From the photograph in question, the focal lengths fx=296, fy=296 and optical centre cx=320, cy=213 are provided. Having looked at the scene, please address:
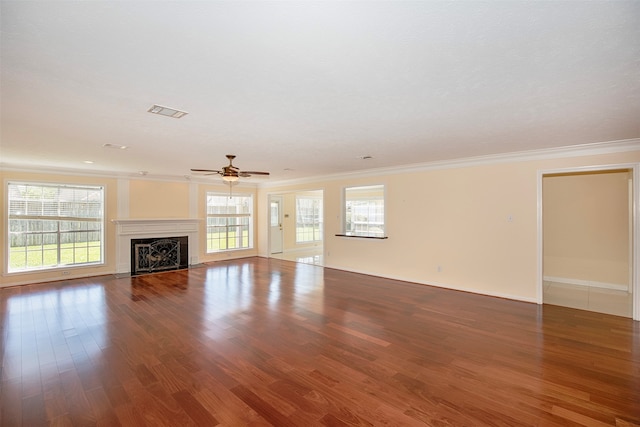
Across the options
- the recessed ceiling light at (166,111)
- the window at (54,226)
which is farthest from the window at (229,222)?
the recessed ceiling light at (166,111)

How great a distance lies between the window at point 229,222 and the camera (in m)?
8.88

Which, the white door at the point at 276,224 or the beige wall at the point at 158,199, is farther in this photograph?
the white door at the point at 276,224

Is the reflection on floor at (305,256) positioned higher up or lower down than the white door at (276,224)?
lower down

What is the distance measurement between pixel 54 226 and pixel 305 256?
632 centimetres

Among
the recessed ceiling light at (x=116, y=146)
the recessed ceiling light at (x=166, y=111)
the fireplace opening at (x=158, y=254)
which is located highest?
the recessed ceiling light at (x=166, y=111)

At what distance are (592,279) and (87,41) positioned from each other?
8285 mm

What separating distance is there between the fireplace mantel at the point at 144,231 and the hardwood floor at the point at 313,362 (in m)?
2.11

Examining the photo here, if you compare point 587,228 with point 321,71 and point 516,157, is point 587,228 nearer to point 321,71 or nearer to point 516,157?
point 516,157

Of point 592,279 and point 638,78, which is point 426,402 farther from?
point 592,279

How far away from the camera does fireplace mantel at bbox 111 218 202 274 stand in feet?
23.3

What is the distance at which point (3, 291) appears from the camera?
220 inches

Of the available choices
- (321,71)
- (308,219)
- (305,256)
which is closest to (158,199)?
(305,256)

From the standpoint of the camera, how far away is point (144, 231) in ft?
24.1

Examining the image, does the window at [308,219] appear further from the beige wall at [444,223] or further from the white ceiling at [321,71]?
the white ceiling at [321,71]
